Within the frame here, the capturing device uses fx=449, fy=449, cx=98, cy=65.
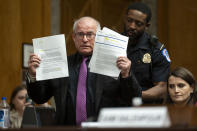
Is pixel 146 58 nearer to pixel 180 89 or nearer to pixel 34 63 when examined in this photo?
pixel 180 89

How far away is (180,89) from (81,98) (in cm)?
101

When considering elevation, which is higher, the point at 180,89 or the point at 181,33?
the point at 181,33

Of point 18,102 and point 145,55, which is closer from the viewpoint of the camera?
point 145,55

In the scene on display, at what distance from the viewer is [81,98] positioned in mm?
3213

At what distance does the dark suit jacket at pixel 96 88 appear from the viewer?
317cm

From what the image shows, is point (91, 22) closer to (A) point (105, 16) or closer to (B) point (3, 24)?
(B) point (3, 24)

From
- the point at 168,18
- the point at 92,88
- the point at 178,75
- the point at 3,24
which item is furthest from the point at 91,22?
the point at 168,18

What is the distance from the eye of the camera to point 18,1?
658cm

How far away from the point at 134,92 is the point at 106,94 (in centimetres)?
23

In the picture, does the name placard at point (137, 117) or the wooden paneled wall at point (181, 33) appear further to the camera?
the wooden paneled wall at point (181, 33)

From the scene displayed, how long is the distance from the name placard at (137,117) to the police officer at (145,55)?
1.75 metres

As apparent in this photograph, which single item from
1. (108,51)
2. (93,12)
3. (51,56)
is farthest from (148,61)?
(93,12)

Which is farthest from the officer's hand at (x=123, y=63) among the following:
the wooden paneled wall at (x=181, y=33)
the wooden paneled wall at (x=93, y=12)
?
the wooden paneled wall at (x=93, y=12)

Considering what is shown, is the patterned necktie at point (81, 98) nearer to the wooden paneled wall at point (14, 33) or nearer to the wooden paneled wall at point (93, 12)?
the wooden paneled wall at point (14, 33)
